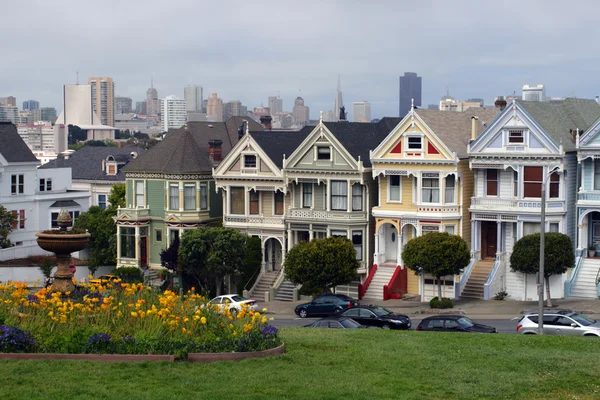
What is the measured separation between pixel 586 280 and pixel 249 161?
806 inches

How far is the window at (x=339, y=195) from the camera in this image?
194ft

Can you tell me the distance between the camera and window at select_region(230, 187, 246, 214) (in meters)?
63.1

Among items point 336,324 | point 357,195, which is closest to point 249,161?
point 357,195

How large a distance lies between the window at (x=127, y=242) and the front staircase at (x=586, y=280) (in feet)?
90.2

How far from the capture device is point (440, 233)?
176ft

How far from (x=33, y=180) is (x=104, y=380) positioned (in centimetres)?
5475

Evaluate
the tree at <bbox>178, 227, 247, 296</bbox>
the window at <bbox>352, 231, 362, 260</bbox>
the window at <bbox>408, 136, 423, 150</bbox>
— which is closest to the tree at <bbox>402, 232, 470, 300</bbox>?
the window at <bbox>408, 136, 423, 150</bbox>

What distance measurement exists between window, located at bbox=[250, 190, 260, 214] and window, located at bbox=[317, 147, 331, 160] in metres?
5.08

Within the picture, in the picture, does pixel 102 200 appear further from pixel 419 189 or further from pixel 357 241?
pixel 419 189

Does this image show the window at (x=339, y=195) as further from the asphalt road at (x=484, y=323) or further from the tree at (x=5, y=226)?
Result: the tree at (x=5, y=226)

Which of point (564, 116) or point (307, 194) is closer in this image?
point (564, 116)

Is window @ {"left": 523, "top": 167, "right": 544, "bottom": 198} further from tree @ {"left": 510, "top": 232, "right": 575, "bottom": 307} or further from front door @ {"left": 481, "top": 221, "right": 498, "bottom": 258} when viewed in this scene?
front door @ {"left": 481, "top": 221, "right": 498, "bottom": 258}

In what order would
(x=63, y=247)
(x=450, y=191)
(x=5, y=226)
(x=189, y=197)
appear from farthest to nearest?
1. (x=5, y=226)
2. (x=189, y=197)
3. (x=450, y=191)
4. (x=63, y=247)

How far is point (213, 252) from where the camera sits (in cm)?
5925
